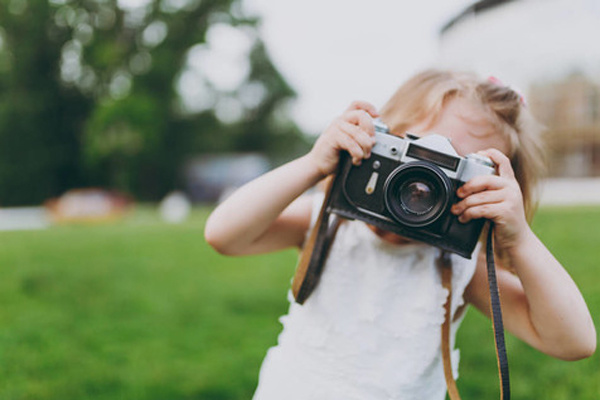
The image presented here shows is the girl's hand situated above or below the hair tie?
below

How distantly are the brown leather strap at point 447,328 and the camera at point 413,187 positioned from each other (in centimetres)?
11

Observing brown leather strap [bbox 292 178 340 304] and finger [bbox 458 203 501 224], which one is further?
brown leather strap [bbox 292 178 340 304]

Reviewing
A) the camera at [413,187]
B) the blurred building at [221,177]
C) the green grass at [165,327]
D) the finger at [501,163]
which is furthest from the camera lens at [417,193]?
the blurred building at [221,177]

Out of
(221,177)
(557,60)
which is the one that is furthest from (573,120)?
(221,177)

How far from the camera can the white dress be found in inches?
44.8

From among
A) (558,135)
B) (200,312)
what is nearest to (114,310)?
(200,312)

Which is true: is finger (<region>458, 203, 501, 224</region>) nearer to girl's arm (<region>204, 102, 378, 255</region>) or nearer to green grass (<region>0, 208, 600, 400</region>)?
girl's arm (<region>204, 102, 378, 255</region>)

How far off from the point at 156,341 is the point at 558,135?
66.6ft

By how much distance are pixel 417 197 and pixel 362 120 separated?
19cm

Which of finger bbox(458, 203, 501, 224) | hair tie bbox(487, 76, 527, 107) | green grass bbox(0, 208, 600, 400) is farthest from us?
green grass bbox(0, 208, 600, 400)

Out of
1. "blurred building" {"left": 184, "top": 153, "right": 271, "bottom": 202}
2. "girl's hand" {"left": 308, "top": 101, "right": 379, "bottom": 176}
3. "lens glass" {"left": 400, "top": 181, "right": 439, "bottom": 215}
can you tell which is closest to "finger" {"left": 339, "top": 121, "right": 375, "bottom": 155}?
"girl's hand" {"left": 308, "top": 101, "right": 379, "bottom": 176}

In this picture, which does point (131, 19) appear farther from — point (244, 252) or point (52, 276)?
point (244, 252)

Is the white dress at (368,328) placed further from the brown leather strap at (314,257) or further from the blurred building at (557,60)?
the blurred building at (557,60)

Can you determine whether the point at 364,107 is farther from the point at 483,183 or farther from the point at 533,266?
the point at 533,266
